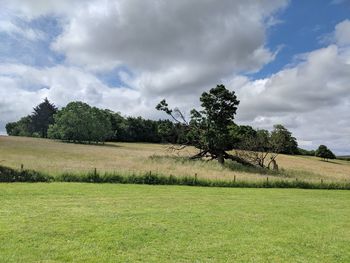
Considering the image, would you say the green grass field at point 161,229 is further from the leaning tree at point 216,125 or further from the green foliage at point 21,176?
the leaning tree at point 216,125

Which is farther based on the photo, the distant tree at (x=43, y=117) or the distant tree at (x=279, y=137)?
the distant tree at (x=43, y=117)

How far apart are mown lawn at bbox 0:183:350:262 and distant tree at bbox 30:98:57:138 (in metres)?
117

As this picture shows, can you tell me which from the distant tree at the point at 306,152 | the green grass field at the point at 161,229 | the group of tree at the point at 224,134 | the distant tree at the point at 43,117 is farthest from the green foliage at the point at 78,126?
the green grass field at the point at 161,229

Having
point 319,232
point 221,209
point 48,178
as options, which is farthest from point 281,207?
point 48,178

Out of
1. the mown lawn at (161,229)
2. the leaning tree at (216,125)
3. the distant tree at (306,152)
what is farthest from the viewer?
the distant tree at (306,152)

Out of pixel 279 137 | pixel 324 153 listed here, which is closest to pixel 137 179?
pixel 279 137

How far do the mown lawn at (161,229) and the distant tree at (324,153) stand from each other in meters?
92.5

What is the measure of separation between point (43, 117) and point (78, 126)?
40746 mm

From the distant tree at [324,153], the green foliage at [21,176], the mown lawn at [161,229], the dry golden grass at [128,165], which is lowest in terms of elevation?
the mown lawn at [161,229]

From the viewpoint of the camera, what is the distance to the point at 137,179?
28016 millimetres

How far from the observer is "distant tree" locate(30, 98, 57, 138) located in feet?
430

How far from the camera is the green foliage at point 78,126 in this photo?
9662cm

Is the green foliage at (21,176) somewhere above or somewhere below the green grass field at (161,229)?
above

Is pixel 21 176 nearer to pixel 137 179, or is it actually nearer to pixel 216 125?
pixel 137 179
